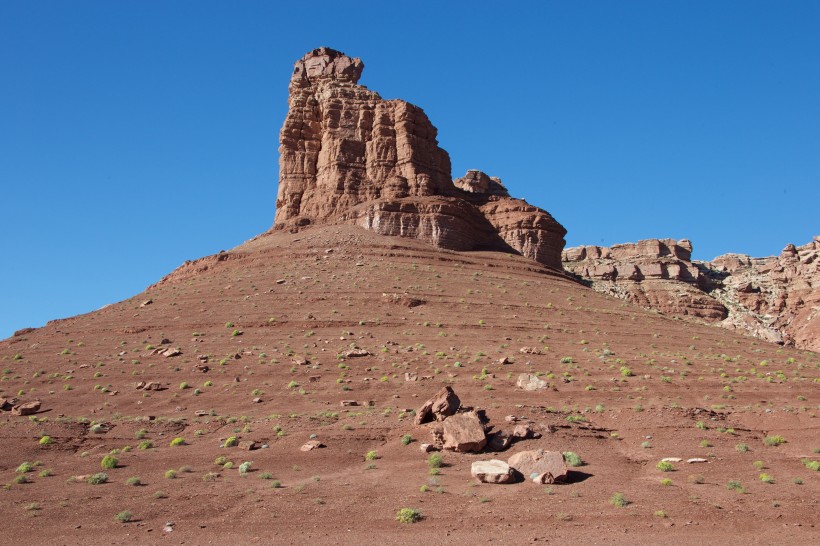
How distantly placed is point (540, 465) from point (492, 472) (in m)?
1.40

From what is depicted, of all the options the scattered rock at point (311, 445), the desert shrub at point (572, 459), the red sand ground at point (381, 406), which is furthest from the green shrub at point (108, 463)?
the desert shrub at point (572, 459)

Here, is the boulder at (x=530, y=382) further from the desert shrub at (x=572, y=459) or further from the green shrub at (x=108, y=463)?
the green shrub at (x=108, y=463)

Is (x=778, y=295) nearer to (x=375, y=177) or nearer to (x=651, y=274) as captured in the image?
(x=651, y=274)

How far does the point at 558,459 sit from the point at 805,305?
8159 cm

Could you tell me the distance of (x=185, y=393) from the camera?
95.4 feet

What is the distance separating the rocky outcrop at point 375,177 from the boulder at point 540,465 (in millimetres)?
37372

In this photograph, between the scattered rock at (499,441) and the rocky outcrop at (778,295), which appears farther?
the rocky outcrop at (778,295)

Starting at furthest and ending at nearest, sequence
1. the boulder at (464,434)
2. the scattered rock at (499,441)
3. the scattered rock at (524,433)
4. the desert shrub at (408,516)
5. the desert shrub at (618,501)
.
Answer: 1. the scattered rock at (524,433)
2. the scattered rock at (499,441)
3. the boulder at (464,434)
4. the desert shrub at (618,501)
5. the desert shrub at (408,516)

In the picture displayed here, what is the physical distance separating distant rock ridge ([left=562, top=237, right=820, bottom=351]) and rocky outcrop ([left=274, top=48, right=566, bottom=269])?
111ft

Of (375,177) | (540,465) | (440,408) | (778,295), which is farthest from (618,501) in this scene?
(778,295)

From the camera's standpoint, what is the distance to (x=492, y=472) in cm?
1691

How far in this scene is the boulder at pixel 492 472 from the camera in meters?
16.8

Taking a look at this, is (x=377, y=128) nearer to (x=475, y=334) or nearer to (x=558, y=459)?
(x=475, y=334)

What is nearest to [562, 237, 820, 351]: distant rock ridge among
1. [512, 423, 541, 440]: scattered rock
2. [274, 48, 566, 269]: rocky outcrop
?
[274, 48, 566, 269]: rocky outcrop
